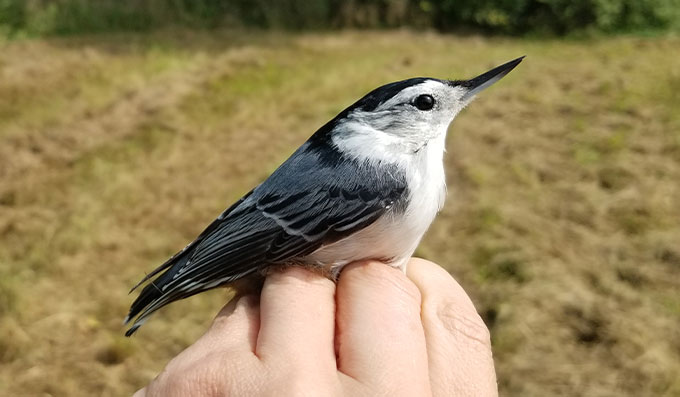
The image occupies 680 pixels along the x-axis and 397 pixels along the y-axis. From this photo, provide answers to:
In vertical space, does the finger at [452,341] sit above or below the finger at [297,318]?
below

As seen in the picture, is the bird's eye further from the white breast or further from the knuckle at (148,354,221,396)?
the knuckle at (148,354,221,396)

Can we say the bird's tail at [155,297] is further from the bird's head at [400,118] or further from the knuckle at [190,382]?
the bird's head at [400,118]

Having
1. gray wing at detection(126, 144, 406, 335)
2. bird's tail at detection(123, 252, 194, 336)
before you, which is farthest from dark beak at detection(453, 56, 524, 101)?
bird's tail at detection(123, 252, 194, 336)

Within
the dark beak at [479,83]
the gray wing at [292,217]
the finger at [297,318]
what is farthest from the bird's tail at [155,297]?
the dark beak at [479,83]

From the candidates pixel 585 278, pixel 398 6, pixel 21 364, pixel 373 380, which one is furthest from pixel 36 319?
pixel 398 6

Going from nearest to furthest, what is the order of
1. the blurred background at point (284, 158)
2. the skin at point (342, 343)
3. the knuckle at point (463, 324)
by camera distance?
the skin at point (342, 343), the knuckle at point (463, 324), the blurred background at point (284, 158)

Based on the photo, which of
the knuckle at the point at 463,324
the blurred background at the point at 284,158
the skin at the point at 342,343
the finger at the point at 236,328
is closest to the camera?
the skin at the point at 342,343
